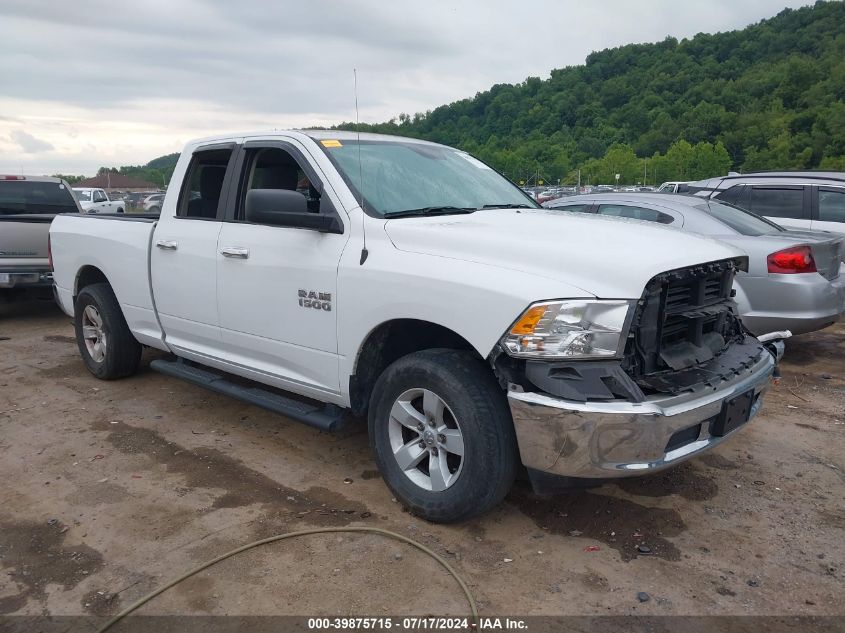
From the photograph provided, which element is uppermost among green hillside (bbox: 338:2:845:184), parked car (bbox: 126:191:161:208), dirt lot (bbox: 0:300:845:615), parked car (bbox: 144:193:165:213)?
green hillside (bbox: 338:2:845:184)

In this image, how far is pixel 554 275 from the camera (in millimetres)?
2848

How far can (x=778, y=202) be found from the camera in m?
8.57

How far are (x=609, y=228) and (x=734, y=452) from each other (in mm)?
1793

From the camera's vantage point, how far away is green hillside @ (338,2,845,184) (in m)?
67.1

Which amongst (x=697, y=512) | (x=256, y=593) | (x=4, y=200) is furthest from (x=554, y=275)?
(x=4, y=200)

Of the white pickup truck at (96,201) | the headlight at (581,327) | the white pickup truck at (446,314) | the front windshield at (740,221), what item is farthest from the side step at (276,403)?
the white pickup truck at (96,201)

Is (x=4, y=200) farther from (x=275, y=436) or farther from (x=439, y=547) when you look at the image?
(x=439, y=547)

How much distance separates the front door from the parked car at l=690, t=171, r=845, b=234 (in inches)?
249

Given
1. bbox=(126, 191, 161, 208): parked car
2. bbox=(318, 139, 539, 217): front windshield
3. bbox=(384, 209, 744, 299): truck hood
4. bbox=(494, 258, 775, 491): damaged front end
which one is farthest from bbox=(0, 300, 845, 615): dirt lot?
bbox=(126, 191, 161, 208): parked car

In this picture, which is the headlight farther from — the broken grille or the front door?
the front door

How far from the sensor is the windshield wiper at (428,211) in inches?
142

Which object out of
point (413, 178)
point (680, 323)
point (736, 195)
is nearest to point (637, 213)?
point (736, 195)

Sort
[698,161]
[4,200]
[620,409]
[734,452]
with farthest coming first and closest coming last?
1. [698,161]
2. [4,200]
3. [734,452]
4. [620,409]

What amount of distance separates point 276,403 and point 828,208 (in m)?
7.54
